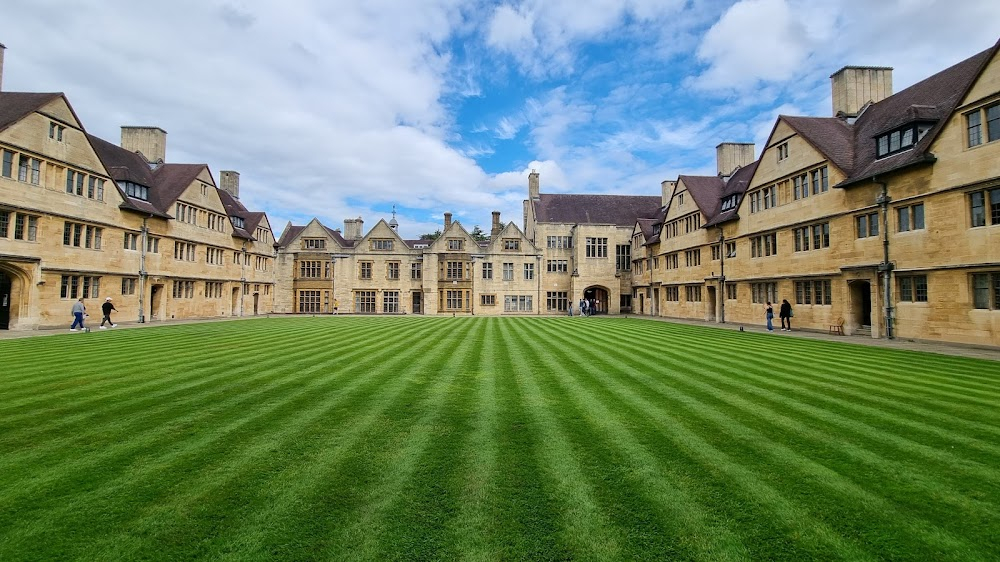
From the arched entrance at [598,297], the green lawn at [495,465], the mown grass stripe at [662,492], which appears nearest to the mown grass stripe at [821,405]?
the green lawn at [495,465]

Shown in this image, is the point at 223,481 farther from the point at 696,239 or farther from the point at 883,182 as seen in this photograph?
the point at 696,239

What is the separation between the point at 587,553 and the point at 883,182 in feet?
79.5

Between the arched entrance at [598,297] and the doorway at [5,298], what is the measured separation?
4393cm

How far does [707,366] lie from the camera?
11961 millimetres

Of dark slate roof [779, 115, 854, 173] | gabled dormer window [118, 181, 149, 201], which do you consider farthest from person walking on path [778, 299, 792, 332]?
gabled dormer window [118, 181, 149, 201]

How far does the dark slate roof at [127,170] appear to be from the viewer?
1151 inches

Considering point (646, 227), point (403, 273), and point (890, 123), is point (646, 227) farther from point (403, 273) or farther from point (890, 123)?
point (403, 273)

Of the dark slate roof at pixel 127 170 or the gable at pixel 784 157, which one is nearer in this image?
the gable at pixel 784 157

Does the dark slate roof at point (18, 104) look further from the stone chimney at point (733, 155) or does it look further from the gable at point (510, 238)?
the stone chimney at point (733, 155)

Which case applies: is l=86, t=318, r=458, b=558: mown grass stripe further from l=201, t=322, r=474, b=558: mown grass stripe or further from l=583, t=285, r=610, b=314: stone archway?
l=583, t=285, r=610, b=314: stone archway

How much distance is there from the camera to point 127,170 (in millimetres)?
30328

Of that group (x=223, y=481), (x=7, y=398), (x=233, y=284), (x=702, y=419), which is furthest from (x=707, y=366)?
(x=233, y=284)

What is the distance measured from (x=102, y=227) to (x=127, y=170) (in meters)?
4.98

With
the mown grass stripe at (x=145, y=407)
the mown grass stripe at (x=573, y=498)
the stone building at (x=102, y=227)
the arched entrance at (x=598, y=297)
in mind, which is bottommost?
the mown grass stripe at (x=573, y=498)
